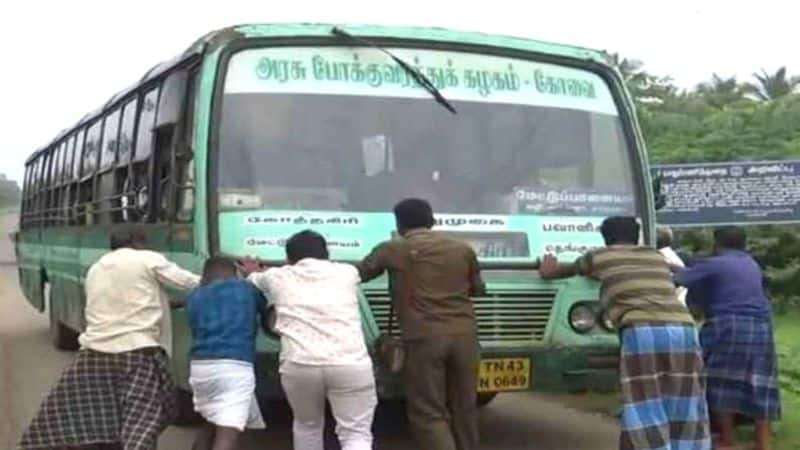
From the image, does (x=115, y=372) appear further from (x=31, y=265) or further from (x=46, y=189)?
(x=31, y=265)

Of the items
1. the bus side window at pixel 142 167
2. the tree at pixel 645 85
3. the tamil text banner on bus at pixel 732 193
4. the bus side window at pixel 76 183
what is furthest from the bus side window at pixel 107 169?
the tree at pixel 645 85

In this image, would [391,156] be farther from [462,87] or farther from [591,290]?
[591,290]

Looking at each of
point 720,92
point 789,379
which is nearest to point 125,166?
point 789,379

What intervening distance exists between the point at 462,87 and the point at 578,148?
769 millimetres

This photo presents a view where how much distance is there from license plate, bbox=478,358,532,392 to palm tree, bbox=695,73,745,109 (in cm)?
1378

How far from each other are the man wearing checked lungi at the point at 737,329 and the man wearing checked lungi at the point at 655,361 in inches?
35.1

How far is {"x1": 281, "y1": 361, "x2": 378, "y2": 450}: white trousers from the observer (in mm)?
5730

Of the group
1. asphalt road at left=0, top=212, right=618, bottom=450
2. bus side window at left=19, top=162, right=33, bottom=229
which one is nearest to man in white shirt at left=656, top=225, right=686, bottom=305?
Result: asphalt road at left=0, top=212, right=618, bottom=450

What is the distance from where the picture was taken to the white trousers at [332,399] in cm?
573

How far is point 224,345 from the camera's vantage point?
5.89 m

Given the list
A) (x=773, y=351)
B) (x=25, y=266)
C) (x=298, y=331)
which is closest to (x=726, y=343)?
(x=773, y=351)

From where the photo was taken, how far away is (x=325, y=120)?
21.5 feet

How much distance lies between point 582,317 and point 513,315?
1.36 ft

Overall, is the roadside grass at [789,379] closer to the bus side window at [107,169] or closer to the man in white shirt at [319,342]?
the man in white shirt at [319,342]
